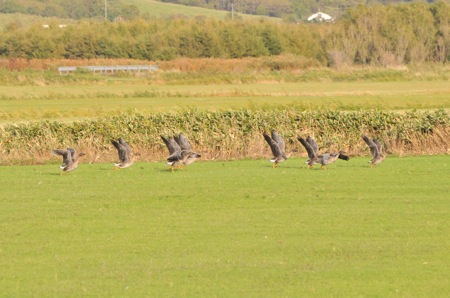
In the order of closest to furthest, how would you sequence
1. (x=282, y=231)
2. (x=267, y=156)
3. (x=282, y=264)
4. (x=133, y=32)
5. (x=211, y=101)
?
(x=282, y=264) < (x=282, y=231) < (x=267, y=156) < (x=211, y=101) < (x=133, y=32)

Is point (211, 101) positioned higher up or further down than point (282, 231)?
further down

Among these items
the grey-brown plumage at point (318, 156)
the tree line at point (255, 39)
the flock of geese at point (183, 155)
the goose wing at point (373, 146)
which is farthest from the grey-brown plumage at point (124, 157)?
the tree line at point (255, 39)

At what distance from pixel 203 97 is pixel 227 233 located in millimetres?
47316

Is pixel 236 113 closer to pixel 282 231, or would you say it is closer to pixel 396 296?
pixel 282 231

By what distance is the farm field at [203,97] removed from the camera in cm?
4972

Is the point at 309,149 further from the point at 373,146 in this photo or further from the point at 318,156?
the point at 373,146

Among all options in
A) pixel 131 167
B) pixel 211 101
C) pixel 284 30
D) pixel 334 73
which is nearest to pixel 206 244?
pixel 131 167

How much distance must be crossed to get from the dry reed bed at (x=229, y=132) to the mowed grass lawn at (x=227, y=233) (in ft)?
15.0

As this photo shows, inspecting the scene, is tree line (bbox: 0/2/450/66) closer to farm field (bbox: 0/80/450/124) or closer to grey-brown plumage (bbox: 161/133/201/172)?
farm field (bbox: 0/80/450/124)

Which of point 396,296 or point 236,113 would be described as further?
point 236,113

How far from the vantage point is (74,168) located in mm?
22312

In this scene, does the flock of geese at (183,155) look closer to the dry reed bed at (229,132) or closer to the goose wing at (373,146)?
the goose wing at (373,146)

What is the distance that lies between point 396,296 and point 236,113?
716 inches

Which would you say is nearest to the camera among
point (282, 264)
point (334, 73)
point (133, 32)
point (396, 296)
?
point (396, 296)
